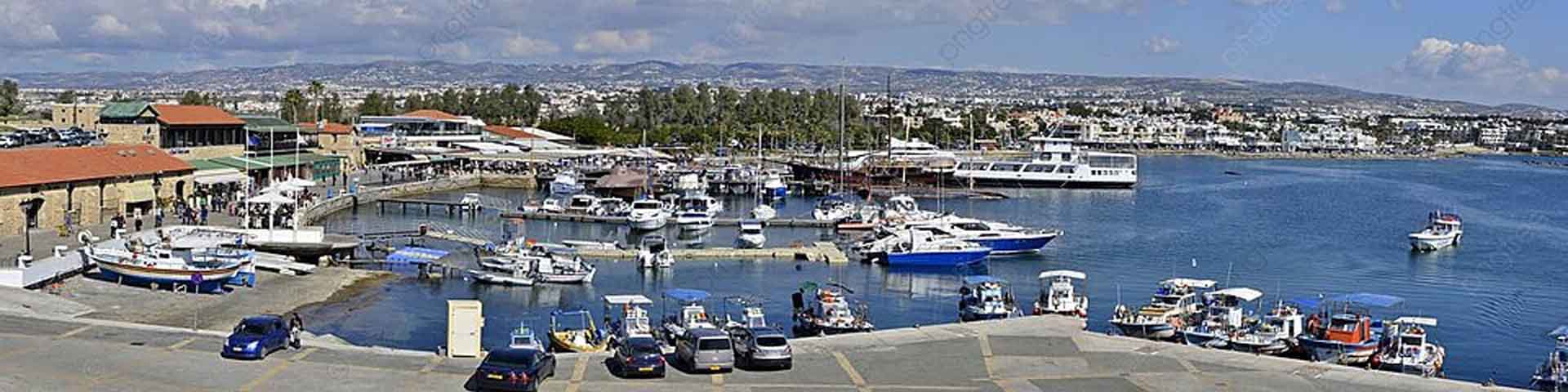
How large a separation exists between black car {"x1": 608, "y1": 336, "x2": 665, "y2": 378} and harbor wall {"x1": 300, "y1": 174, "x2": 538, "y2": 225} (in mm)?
38819

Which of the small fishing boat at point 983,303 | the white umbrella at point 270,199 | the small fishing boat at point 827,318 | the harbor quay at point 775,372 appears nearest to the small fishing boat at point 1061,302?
the small fishing boat at point 983,303

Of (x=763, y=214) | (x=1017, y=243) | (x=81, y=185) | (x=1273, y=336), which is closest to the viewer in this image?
(x=1273, y=336)

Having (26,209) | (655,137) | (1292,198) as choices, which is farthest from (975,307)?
(655,137)

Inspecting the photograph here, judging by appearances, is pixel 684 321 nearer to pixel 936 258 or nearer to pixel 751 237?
pixel 936 258

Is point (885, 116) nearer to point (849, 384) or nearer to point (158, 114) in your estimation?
point (158, 114)

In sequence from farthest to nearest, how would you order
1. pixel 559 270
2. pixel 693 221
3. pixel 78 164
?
pixel 693 221, pixel 78 164, pixel 559 270

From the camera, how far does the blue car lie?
77.2 feet

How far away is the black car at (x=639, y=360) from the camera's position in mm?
22672

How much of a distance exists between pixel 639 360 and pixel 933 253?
28.9 metres

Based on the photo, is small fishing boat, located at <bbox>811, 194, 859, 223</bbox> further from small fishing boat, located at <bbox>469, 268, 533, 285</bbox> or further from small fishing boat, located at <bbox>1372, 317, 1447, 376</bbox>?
small fishing boat, located at <bbox>1372, 317, 1447, 376</bbox>

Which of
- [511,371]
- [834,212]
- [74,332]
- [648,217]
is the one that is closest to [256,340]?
[74,332]

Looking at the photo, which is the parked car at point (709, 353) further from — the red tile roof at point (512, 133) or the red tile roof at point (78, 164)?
the red tile roof at point (512, 133)

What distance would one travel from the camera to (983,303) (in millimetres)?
37906

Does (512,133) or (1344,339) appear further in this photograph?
(512,133)
